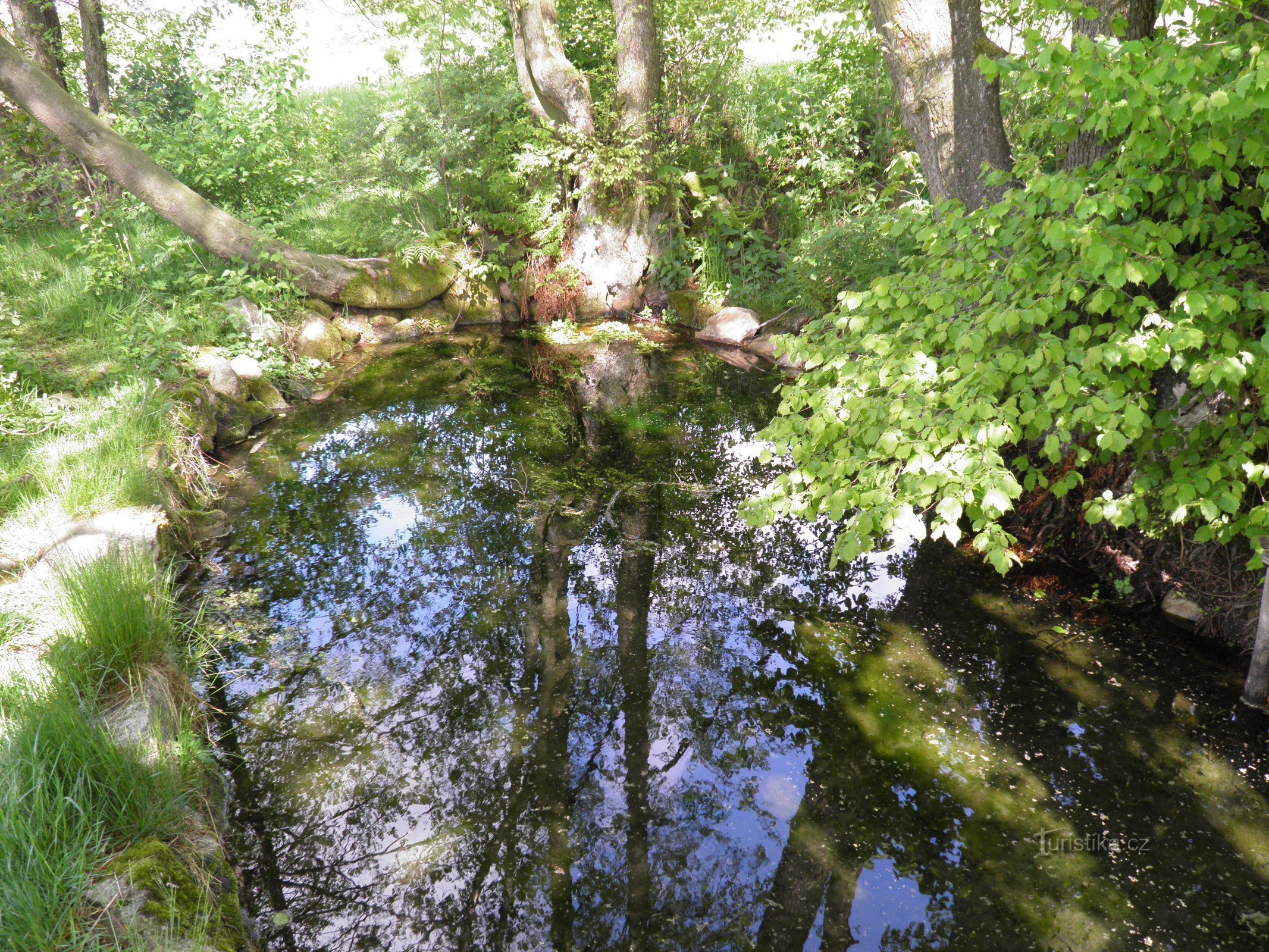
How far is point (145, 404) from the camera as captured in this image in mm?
5023

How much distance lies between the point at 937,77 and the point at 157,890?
5.62 meters

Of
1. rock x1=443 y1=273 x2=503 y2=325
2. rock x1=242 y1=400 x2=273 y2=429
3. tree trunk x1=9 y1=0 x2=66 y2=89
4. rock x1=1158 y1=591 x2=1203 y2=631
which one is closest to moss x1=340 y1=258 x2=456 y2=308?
rock x1=443 y1=273 x2=503 y2=325

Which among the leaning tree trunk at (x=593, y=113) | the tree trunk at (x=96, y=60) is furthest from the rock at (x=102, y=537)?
the tree trunk at (x=96, y=60)

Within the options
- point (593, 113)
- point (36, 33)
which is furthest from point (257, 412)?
point (36, 33)

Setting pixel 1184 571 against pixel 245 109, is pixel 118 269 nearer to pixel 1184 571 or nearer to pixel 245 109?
pixel 245 109

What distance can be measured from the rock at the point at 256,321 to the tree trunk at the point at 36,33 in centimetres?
429

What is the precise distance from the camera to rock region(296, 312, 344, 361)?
322 inches

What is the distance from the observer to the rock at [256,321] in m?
7.44

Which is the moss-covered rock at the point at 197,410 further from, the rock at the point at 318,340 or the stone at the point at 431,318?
the stone at the point at 431,318

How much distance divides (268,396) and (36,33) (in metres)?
6.40

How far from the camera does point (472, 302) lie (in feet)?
34.2

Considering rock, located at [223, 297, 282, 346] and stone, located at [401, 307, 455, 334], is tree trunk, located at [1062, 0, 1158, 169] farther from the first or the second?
stone, located at [401, 307, 455, 334]

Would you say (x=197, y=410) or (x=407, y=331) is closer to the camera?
(x=197, y=410)

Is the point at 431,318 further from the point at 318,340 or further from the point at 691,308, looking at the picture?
the point at 691,308
